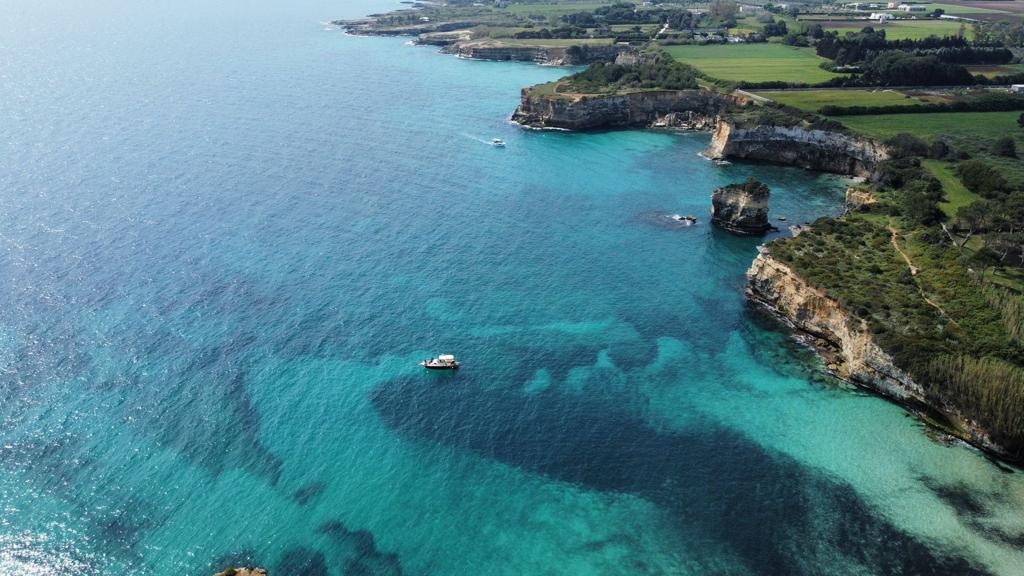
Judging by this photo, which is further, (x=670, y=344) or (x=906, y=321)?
(x=670, y=344)

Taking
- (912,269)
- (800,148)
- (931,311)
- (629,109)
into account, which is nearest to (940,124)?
(800,148)

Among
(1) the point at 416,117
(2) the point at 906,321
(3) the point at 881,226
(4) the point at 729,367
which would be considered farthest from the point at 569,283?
(1) the point at 416,117

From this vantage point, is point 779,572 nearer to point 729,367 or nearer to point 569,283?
point 729,367

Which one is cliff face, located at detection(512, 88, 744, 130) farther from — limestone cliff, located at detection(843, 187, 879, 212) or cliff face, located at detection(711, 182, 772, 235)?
cliff face, located at detection(711, 182, 772, 235)

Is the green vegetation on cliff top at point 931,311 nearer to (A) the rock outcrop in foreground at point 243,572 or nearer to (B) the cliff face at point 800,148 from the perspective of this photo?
(B) the cliff face at point 800,148

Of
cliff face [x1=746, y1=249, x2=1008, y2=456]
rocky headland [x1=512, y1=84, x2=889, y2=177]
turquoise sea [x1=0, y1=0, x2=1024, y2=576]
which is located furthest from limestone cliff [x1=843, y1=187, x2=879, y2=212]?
rocky headland [x1=512, y1=84, x2=889, y2=177]

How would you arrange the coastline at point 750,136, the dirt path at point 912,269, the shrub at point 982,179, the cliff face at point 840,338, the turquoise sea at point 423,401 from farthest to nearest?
1. the shrub at point 982,179
2. the dirt path at point 912,269
3. the coastline at point 750,136
4. the cliff face at point 840,338
5. the turquoise sea at point 423,401

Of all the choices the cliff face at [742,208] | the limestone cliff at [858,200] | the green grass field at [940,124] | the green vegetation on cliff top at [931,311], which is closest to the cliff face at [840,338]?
the green vegetation on cliff top at [931,311]
